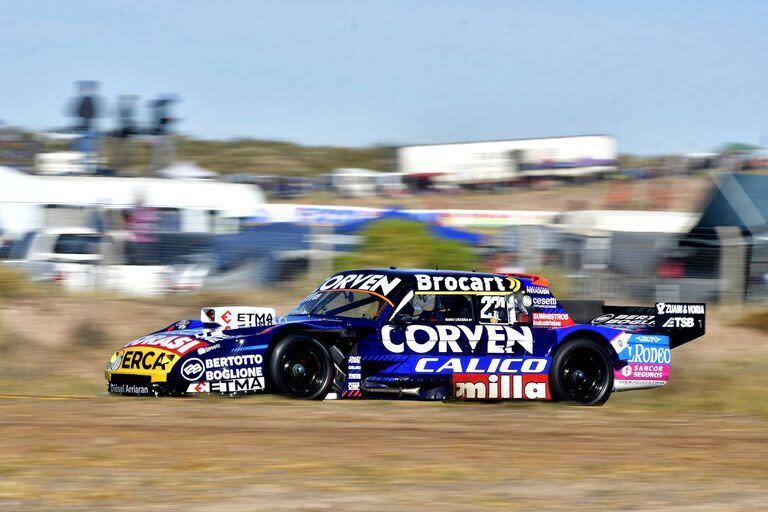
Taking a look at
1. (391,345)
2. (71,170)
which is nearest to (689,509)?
(391,345)

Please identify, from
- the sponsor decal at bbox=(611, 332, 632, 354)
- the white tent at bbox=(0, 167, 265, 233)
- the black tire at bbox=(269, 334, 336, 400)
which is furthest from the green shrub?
the white tent at bbox=(0, 167, 265, 233)

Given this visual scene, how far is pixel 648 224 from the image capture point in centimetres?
2195

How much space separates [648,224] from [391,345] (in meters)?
12.7

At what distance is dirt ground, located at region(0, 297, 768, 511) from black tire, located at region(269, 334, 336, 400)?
233mm

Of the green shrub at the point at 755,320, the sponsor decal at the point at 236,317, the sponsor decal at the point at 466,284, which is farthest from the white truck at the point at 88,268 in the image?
the green shrub at the point at 755,320

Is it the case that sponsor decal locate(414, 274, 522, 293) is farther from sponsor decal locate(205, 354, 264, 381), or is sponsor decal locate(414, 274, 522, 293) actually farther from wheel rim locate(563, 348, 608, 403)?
sponsor decal locate(205, 354, 264, 381)

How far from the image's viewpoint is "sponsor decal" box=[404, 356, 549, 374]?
34.2ft

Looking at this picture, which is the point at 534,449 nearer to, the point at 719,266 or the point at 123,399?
the point at 123,399

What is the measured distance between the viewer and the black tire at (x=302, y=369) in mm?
9781

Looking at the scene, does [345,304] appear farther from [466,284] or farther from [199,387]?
[199,387]

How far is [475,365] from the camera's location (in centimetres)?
1066

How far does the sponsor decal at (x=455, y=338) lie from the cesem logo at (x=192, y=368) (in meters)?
1.66

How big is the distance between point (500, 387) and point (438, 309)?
0.91 meters

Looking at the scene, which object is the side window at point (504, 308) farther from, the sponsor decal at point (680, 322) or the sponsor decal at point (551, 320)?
the sponsor decal at point (680, 322)
